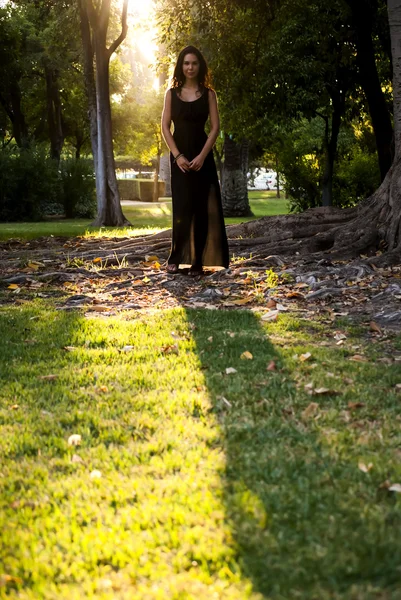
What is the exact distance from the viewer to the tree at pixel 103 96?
723 inches

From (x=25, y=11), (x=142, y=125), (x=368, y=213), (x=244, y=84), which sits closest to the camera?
(x=368, y=213)

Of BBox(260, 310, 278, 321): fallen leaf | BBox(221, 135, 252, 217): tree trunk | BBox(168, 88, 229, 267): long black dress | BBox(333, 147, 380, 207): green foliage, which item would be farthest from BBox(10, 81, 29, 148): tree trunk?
BBox(260, 310, 278, 321): fallen leaf

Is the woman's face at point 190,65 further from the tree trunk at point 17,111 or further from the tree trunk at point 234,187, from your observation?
the tree trunk at point 17,111

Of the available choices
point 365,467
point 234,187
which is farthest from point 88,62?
point 365,467

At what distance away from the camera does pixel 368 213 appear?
9320mm

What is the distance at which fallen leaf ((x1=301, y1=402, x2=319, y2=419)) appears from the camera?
3.56 metres

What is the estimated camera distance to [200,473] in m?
2.92

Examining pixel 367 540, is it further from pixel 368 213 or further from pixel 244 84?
pixel 244 84

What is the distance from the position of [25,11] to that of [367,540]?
3164 cm

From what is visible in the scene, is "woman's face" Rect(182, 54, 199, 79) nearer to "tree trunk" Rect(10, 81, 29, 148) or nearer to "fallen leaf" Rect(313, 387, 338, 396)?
"fallen leaf" Rect(313, 387, 338, 396)

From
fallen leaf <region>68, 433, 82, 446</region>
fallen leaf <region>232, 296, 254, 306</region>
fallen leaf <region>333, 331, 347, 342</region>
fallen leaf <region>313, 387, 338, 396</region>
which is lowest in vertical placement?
fallen leaf <region>68, 433, 82, 446</region>

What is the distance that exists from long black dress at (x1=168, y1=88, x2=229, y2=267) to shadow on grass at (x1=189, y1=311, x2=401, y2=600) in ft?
13.6

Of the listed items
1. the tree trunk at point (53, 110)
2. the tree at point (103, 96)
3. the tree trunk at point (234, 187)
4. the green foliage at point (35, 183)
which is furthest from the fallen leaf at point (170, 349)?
the tree trunk at point (53, 110)

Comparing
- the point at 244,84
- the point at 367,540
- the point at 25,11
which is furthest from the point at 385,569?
the point at 25,11
